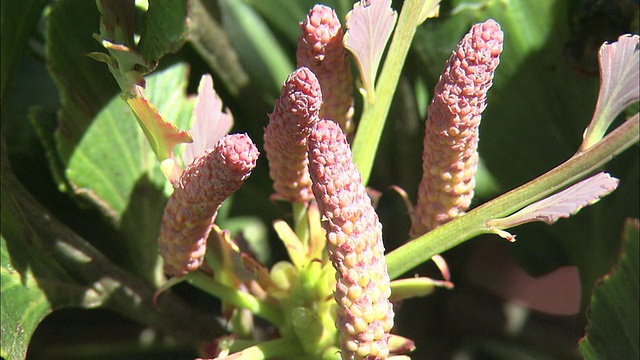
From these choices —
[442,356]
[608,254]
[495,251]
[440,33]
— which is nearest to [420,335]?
[442,356]

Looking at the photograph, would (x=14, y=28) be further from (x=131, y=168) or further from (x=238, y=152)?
(x=238, y=152)

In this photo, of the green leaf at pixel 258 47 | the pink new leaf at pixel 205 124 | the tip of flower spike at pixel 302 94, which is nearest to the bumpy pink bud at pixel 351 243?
the tip of flower spike at pixel 302 94

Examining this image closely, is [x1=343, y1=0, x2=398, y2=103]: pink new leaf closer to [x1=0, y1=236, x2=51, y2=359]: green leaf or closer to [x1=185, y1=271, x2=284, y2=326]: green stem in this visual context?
[x1=185, y1=271, x2=284, y2=326]: green stem

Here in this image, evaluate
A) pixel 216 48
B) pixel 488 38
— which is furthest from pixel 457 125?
pixel 216 48

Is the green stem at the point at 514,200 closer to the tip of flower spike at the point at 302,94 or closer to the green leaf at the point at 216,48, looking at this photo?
the tip of flower spike at the point at 302,94

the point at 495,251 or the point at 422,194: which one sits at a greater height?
the point at 422,194

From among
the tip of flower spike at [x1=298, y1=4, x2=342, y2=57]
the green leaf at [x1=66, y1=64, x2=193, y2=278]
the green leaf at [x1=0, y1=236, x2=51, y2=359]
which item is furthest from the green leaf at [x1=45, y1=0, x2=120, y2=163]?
the tip of flower spike at [x1=298, y1=4, x2=342, y2=57]

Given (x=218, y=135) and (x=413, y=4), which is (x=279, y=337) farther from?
(x=413, y=4)
